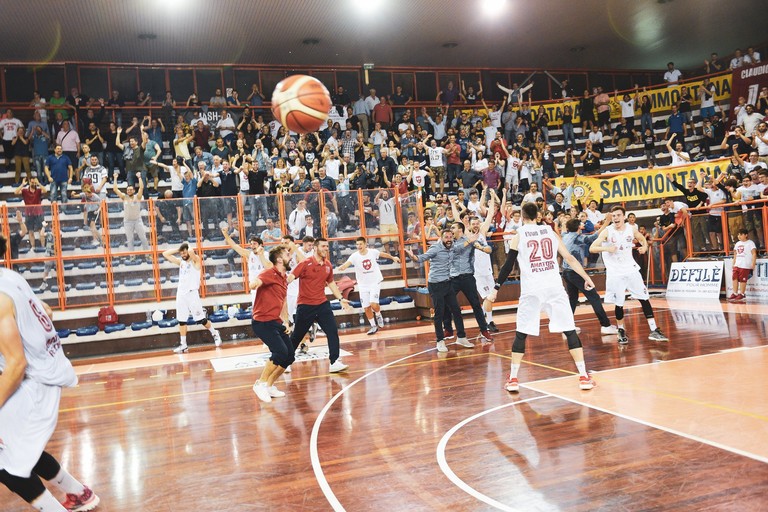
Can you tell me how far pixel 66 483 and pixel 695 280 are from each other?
15.4 metres

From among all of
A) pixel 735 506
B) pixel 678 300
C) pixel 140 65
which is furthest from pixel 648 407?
pixel 140 65

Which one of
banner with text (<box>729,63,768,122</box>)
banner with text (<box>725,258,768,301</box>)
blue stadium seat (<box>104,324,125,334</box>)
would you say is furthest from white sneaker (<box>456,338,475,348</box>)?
banner with text (<box>729,63,768,122</box>)

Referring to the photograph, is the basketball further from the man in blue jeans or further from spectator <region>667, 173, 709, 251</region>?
the man in blue jeans

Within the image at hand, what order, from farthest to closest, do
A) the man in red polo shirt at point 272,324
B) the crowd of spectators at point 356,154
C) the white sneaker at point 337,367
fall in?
the crowd of spectators at point 356,154
the white sneaker at point 337,367
the man in red polo shirt at point 272,324

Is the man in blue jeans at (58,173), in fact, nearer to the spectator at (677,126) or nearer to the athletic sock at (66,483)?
the athletic sock at (66,483)

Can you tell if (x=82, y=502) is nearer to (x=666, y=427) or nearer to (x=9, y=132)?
(x=666, y=427)

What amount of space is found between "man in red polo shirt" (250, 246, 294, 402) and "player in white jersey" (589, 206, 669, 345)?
518 centimetres

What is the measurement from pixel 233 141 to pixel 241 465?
17457mm

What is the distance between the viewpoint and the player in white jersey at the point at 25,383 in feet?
11.7

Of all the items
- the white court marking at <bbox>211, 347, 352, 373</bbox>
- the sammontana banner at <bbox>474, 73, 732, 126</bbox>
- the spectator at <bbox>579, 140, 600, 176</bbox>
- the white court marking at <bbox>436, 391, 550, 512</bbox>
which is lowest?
the white court marking at <bbox>436, 391, 550, 512</bbox>

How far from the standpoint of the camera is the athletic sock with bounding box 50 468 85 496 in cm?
444

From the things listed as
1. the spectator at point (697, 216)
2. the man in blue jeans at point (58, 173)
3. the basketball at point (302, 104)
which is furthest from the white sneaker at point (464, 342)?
the man in blue jeans at point (58, 173)

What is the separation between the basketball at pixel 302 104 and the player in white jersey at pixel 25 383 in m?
5.08

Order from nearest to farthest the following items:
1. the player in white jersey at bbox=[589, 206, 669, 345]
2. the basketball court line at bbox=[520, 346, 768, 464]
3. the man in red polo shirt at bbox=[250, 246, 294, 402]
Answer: the basketball court line at bbox=[520, 346, 768, 464] → the man in red polo shirt at bbox=[250, 246, 294, 402] → the player in white jersey at bbox=[589, 206, 669, 345]
